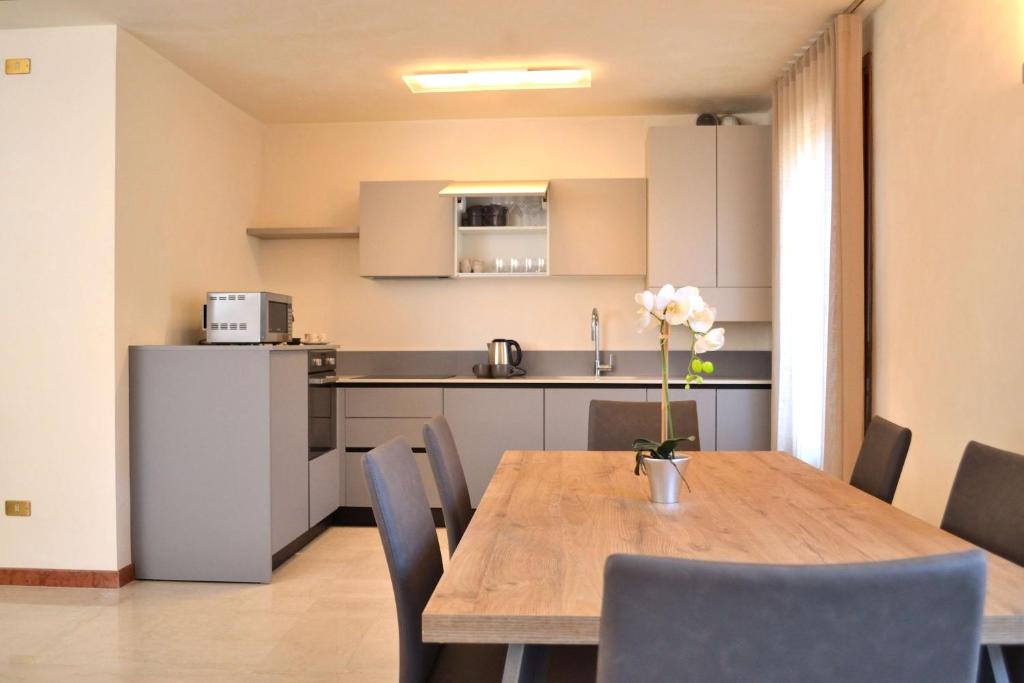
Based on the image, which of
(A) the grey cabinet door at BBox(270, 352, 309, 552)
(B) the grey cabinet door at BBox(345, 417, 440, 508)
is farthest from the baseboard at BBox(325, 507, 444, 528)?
(A) the grey cabinet door at BBox(270, 352, 309, 552)

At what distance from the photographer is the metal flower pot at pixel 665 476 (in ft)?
6.31

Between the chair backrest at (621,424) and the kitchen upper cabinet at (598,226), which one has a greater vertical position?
the kitchen upper cabinet at (598,226)

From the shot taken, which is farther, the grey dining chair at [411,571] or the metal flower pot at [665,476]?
the metal flower pot at [665,476]

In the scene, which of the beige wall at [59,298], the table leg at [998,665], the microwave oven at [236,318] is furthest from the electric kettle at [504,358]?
the table leg at [998,665]

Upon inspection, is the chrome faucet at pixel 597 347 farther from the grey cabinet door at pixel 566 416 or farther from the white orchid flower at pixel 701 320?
the white orchid flower at pixel 701 320

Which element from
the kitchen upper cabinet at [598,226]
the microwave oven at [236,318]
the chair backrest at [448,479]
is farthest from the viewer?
the kitchen upper cabinet at [598,226]

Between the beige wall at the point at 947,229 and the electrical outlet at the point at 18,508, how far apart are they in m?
3.84

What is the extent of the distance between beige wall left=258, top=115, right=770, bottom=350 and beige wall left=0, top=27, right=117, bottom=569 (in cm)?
175

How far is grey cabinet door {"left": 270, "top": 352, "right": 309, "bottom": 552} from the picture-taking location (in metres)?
3.82

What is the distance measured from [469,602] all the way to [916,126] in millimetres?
2828

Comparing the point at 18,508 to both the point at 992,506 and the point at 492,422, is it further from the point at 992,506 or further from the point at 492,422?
the point at 992,506

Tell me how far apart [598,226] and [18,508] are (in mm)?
3384

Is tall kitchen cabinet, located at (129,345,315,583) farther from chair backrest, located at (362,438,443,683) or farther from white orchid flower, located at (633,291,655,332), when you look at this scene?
white orchid flower, located at (633,291,655,332)

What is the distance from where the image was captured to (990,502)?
175 cm
